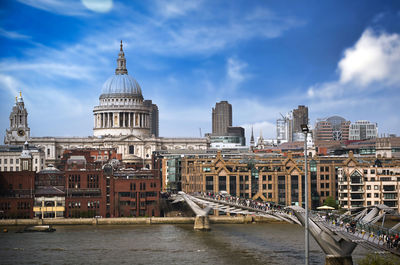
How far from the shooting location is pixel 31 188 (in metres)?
86.2

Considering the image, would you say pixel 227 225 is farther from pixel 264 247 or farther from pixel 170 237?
pixel 264 247

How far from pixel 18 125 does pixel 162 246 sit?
3799 inches

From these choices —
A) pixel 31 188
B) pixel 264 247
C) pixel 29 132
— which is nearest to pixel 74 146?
pixel 29 132

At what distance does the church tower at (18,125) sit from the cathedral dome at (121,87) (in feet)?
78.0

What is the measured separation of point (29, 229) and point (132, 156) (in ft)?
232

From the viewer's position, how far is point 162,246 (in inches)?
2382

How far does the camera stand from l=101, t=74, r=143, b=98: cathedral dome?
172 metres

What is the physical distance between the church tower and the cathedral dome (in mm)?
23764

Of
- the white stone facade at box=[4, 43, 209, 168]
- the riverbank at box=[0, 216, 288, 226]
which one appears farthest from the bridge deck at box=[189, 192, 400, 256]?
the white stone facade at box=[4, 43, 209, 168]

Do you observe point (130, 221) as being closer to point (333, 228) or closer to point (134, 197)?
point (134, 197)

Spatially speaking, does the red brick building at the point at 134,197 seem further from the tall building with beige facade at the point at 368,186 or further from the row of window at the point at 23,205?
the tall building with beige facade at the point at 368,186

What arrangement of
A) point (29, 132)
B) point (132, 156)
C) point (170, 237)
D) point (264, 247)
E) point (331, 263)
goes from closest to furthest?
1. point (331, 263)
2. point (264, 247)
3. point (170, 237)
4. point (132, 156)
5. point (29, 132)

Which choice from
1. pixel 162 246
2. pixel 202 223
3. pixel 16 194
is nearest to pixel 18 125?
pixel 16 194

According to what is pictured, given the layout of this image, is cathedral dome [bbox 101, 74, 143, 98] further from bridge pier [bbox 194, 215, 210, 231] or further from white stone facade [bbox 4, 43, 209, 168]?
bridge pier [bbox 194, 215, 210, 231]
